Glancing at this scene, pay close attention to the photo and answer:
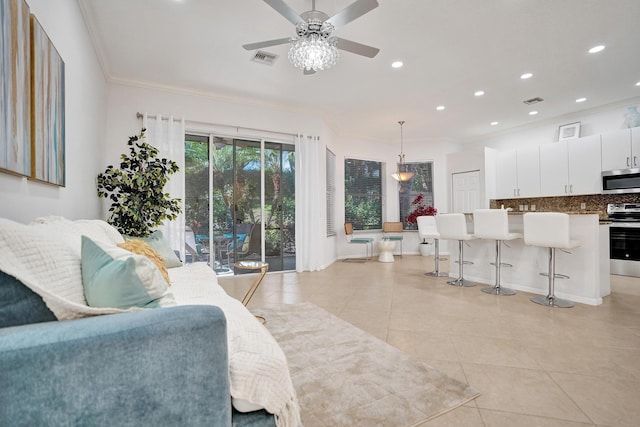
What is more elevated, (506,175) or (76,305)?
(506,175)

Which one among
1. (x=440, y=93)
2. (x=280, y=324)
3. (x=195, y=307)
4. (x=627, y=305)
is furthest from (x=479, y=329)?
(x=440, y=93)

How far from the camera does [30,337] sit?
78 cm

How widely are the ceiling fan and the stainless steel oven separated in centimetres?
519

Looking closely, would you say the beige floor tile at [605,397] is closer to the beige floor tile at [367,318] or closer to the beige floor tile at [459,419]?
the beige floor tile at [459,419]

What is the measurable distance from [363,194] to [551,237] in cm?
471

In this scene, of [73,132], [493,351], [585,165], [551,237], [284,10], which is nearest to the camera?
[493,351]

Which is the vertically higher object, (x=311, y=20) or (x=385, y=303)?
(x=311, y=20)

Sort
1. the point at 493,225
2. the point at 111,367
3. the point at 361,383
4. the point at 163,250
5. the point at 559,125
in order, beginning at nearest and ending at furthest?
the point at 111,367, the point at 361,383, the point at 163,250, the point at 493,225, the point at 559,125

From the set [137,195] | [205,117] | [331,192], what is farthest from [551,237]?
[205,117]

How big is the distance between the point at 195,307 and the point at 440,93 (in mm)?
5219

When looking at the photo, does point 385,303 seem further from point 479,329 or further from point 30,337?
point 30,337

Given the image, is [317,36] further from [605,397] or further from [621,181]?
[621,181]

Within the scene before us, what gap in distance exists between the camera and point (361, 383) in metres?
1.84

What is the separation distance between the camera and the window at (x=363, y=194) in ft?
25.0
